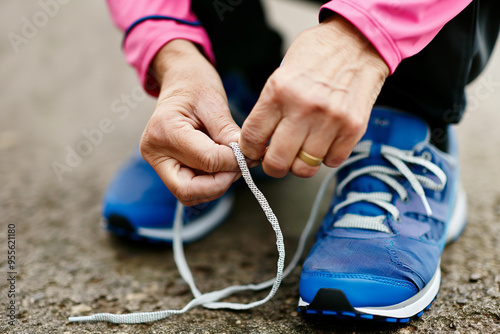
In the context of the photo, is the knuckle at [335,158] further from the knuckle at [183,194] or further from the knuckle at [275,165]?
the knuckle at [183,194]

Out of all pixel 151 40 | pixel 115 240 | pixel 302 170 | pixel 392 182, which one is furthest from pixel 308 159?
pixel 115 240

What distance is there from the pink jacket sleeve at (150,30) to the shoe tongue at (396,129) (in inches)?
14.3

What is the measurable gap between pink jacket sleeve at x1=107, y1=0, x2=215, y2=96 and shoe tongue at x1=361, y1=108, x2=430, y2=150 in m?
0.36

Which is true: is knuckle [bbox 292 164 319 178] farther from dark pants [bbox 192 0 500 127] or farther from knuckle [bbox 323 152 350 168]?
dark pants [bbox 192 0 500 127]

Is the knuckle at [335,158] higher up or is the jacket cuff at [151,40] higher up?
the jacket cuff at [151,40]

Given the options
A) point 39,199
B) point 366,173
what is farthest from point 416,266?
point 39,199

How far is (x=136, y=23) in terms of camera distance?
81cm

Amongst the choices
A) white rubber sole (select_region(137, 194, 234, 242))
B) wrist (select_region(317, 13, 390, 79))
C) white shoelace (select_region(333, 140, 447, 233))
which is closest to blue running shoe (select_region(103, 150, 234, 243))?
white rubber sole (select_region(137, 194, 234, 242))

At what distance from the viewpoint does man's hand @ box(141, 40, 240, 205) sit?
0.60m

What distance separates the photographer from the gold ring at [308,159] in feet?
1.77

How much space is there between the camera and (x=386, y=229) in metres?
0.69

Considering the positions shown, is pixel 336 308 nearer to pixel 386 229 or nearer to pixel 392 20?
pixel 386 229

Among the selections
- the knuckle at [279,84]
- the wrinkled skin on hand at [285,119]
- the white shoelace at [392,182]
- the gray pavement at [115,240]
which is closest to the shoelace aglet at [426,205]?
the white shoelace at [392,182]

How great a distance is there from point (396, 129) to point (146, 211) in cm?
58
